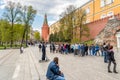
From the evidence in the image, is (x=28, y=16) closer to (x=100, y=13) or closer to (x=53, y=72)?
(x=100, y=13)

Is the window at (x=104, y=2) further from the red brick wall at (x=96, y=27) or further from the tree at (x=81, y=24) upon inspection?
the red brick wall at (x=96, y=27)

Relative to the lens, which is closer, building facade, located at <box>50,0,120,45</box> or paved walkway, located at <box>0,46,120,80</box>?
paved walkway, located at <box>0,46,120,80</box>

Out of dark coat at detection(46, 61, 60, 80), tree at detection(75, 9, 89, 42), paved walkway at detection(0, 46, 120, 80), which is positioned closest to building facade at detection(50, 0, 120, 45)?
tree at detection(75, 9, 89, 42)

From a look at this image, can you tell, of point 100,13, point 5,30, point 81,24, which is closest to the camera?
point 81,24

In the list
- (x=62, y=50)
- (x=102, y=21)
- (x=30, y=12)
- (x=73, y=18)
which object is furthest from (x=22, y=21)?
(x=62, y=50)

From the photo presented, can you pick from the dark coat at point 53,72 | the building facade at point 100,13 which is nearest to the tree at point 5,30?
the building facade at point 100,13

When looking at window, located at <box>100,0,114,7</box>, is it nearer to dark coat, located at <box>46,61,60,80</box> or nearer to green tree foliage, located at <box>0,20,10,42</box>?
green tree foliage, located at <box>0,20,10,42</box>


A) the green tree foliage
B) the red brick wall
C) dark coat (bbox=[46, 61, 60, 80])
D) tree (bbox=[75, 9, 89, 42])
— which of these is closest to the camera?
dark coat (bbox=[46, 61, 60, 80])

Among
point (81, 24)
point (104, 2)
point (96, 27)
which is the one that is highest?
point (104, 2)

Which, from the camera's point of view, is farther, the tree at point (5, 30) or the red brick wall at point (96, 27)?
the tree at point (5, 30)

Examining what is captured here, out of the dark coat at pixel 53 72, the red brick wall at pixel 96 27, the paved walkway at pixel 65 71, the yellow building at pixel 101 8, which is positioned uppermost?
the yellow building at pixel 101 8

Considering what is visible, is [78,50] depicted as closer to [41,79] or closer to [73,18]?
[41,79]

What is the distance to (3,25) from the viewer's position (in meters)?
81.4

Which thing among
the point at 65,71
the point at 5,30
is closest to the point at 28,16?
the point at 5,30
